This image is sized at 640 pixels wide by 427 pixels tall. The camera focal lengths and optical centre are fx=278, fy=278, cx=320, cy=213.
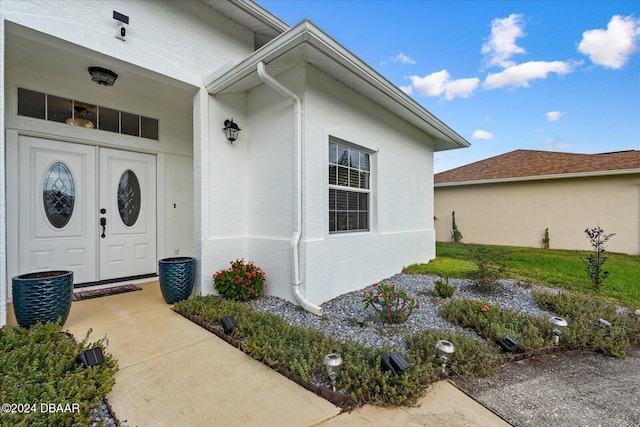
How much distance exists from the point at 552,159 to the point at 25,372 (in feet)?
49.0

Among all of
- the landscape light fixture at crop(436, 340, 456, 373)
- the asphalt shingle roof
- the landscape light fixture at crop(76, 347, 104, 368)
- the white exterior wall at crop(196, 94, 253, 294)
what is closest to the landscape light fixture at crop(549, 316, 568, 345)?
the landscape light fixture at crop(436, 340, 456, 373)

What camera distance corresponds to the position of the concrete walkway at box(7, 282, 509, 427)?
1776mm

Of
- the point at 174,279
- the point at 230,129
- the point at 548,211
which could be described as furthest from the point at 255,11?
the point at 548,211

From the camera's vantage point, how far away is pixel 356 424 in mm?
1736

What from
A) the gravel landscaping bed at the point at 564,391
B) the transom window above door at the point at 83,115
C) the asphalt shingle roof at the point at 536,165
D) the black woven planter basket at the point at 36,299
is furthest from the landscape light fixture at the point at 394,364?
the asphalt shingle roof at the point at 536,165

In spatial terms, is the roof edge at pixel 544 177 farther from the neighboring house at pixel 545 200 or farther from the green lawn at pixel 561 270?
the green lawn at pixel 561 270

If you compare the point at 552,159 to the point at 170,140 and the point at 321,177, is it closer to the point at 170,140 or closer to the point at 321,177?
the point at 321,177

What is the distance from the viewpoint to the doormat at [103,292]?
4012 millimetres

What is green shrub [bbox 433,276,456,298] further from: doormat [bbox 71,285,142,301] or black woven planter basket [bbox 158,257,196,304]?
doormat [bbox 71,285,142,301]

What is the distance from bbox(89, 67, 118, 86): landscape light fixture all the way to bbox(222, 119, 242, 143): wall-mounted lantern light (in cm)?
155

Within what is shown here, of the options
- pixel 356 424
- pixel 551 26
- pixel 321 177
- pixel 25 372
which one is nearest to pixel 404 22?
pixel 551 26

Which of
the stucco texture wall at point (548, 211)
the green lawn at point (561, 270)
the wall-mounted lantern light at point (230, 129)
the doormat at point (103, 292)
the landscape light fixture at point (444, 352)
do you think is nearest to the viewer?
the landscape light fixture at point (444, 352)

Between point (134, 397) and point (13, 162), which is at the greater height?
point (13, 162)

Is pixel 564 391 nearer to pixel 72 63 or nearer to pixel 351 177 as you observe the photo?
pixel 351 177
